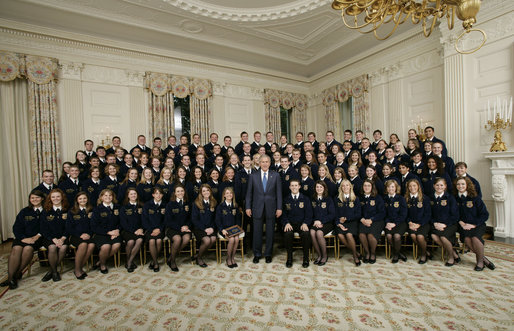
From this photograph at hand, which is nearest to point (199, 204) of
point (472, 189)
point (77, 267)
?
point (77, 267)

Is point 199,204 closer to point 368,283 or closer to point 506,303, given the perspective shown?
point 368,283

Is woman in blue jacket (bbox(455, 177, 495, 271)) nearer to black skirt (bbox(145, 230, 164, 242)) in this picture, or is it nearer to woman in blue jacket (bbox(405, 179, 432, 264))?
woman in blue jacket (bbox(405, 179, 432, 264))

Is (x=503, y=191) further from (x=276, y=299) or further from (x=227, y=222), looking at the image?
(x=227, y=222)

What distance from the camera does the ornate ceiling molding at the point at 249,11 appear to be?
18.5 feet

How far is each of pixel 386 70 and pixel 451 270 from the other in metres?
5.83

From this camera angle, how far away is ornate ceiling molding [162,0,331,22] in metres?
5.62

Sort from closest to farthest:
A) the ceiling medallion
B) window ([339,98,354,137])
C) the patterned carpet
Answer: the patterned carpet, the ceiling medallion, window ([339,98,354,137])

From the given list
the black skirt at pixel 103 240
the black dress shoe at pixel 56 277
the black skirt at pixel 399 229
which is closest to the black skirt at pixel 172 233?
the black skirt at pixel 103 240

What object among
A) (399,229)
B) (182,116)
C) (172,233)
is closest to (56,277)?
(172,233)

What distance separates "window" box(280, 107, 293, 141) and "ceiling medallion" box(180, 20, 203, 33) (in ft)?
14.8

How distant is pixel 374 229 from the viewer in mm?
4004

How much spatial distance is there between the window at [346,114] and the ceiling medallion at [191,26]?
546 cm

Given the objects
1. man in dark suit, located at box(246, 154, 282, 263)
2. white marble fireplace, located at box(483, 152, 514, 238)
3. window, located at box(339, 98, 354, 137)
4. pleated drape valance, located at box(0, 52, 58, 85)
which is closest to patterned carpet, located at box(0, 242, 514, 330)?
man in dark suit, located at box(246, 154, 282, 263)

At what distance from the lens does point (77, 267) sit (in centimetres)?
374
